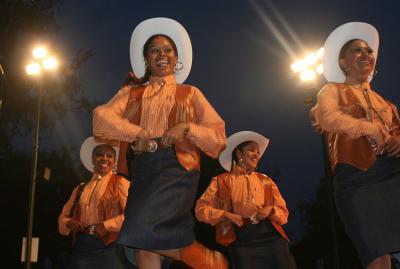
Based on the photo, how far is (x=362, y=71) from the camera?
14.9 feet

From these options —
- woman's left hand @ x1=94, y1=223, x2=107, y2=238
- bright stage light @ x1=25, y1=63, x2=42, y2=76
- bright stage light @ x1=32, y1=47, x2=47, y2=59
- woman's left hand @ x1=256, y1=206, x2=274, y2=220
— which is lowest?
woman's left hand @ x1=94, y1=223, x2=107, y2=238

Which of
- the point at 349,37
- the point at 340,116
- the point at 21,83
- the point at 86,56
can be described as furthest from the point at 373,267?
the point at 86,56

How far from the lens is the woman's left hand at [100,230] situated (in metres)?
6.09

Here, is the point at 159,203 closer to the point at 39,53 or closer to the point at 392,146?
the point at 392,146

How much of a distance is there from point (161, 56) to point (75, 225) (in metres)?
2.74

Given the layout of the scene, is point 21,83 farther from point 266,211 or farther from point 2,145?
point 266,211

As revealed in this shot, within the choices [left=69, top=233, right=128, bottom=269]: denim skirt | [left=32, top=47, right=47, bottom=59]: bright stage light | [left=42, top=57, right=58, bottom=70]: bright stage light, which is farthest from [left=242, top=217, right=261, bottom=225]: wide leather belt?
[left=32, top=47, right=47, bottom=59]: bright stage light

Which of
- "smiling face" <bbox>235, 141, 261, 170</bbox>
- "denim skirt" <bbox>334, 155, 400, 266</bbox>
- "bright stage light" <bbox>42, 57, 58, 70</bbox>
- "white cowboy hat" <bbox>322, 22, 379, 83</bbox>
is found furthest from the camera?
"bright stage light" <bbox>42, 57, 58, 70</bbox>

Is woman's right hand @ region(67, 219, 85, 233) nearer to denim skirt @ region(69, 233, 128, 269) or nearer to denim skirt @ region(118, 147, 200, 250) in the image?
denim skirt @ region(69, 233, 128, 269)

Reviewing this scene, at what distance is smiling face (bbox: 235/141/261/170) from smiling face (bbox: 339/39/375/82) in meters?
2.44

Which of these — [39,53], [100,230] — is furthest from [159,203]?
[39,53]

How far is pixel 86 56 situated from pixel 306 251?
29.1 m

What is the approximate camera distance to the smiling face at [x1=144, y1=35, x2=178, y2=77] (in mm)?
4461

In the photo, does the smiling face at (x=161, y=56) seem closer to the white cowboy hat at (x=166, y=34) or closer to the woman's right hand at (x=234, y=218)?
the white cowboy hat at (x=166, y=34)
